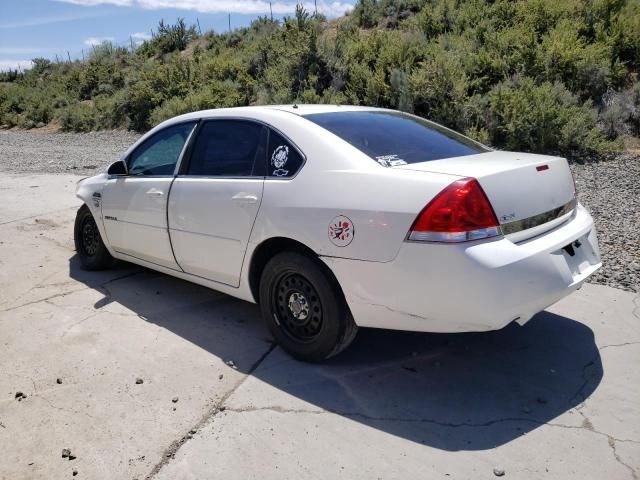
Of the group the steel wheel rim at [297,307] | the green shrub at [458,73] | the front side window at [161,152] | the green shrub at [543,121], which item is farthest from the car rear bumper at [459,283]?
the green shrub at [458,73]

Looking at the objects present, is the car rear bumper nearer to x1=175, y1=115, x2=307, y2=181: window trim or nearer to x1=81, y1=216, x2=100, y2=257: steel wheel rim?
x1=175, y1=115, x2=307, y2=181: window trim

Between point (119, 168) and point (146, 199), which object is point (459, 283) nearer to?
point (146, 199)

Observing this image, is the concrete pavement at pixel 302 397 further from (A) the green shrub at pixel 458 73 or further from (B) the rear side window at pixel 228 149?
(A) the green shrub at pixel 458 73

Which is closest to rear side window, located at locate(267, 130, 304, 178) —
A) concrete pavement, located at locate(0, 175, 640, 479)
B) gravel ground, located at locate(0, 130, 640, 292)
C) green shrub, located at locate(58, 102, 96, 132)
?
concrete pavement, located at locate(0, 175, 640, 479)

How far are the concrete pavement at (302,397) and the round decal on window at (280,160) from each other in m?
1.23

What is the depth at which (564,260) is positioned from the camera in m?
3.35

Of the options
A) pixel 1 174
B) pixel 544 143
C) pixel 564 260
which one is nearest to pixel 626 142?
pixel 544 143

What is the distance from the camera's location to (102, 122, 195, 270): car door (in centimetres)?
469

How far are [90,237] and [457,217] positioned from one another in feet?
13.6

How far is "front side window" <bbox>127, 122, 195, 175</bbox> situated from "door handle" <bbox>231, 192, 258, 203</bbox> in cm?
94

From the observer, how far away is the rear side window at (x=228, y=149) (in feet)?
13.4

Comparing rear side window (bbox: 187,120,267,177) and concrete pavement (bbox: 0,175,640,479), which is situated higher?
rear side window (bbox: 187,120,267,177)

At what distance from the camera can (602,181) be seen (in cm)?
863

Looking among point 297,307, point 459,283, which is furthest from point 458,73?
point 459,283
